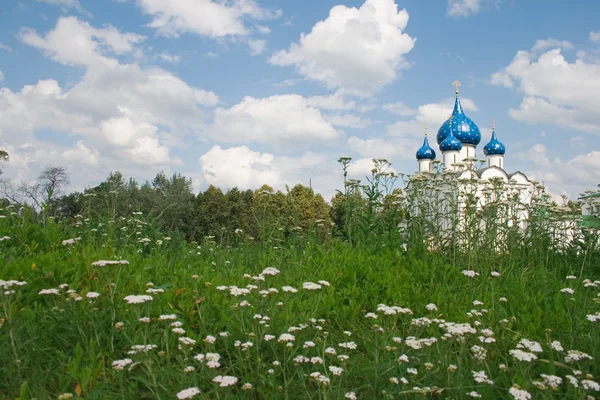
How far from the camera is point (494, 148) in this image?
40.4 metres

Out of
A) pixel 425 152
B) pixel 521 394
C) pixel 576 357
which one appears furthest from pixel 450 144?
pixel 521 394

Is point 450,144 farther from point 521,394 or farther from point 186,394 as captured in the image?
point 186,394

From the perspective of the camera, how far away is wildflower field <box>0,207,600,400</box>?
8.46 ft

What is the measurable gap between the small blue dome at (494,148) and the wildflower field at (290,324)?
1455 inches

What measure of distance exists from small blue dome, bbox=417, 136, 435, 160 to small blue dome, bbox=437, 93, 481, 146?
3143 mm

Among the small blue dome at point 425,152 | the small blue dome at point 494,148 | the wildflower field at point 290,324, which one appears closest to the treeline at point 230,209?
the wildflower field at point 290,324

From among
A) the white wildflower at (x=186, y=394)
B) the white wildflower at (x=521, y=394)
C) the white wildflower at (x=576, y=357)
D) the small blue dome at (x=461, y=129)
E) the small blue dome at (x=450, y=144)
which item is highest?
the small blue dome at (x=461, y=129)

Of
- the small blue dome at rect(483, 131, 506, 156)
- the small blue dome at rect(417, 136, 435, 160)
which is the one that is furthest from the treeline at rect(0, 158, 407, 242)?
the small blue dome at rect(483, 131, 506, 156)

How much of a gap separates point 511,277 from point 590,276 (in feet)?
4.31

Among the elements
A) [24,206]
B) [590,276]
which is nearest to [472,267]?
[590,276]

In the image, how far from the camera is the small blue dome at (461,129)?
38.4 meters

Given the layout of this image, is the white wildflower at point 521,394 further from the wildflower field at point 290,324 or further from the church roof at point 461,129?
the church roof at point 461,129

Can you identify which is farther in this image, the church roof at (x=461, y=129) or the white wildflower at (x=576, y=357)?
the church roof at (x=461, y=129)

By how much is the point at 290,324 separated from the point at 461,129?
38592 mm
